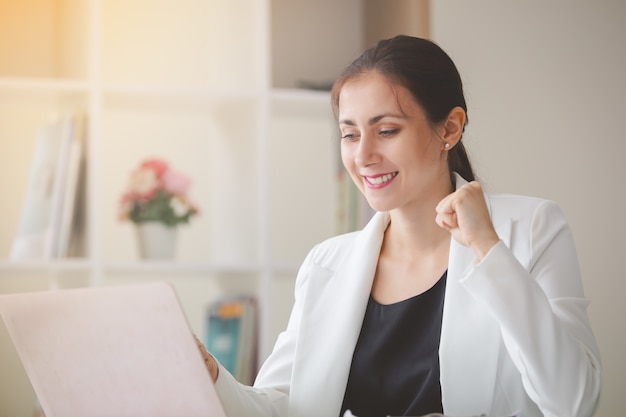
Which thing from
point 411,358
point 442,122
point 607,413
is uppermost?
point 442,122

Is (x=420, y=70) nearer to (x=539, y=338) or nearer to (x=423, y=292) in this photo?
(x=423, y=292)

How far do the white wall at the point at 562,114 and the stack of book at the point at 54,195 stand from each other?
1.15 meters

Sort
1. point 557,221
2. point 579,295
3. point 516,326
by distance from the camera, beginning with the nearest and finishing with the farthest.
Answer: point 516,326 → point 579,295 → point 557,221

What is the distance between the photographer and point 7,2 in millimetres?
3252

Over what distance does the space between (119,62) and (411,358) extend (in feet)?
6.61

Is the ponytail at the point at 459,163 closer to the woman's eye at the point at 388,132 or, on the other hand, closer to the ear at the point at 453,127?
the ear at the point at 453,127

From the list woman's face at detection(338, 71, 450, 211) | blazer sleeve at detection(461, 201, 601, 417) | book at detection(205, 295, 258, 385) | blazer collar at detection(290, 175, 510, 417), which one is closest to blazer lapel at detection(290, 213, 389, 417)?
blazer collar at detection(290, 175, 510, 417)

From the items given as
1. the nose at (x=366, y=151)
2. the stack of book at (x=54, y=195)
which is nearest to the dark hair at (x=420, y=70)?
the nose at (x=366, y=151)

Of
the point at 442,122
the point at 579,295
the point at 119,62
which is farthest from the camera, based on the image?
the point at 119,62

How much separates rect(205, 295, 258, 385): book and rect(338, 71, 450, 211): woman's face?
1.23 m

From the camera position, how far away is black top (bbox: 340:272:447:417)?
1.65 metres

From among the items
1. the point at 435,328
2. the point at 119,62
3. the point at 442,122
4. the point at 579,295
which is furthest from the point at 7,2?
the point at 579,295

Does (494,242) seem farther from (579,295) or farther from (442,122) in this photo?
(442,122)

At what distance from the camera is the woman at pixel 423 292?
139 centimetres
